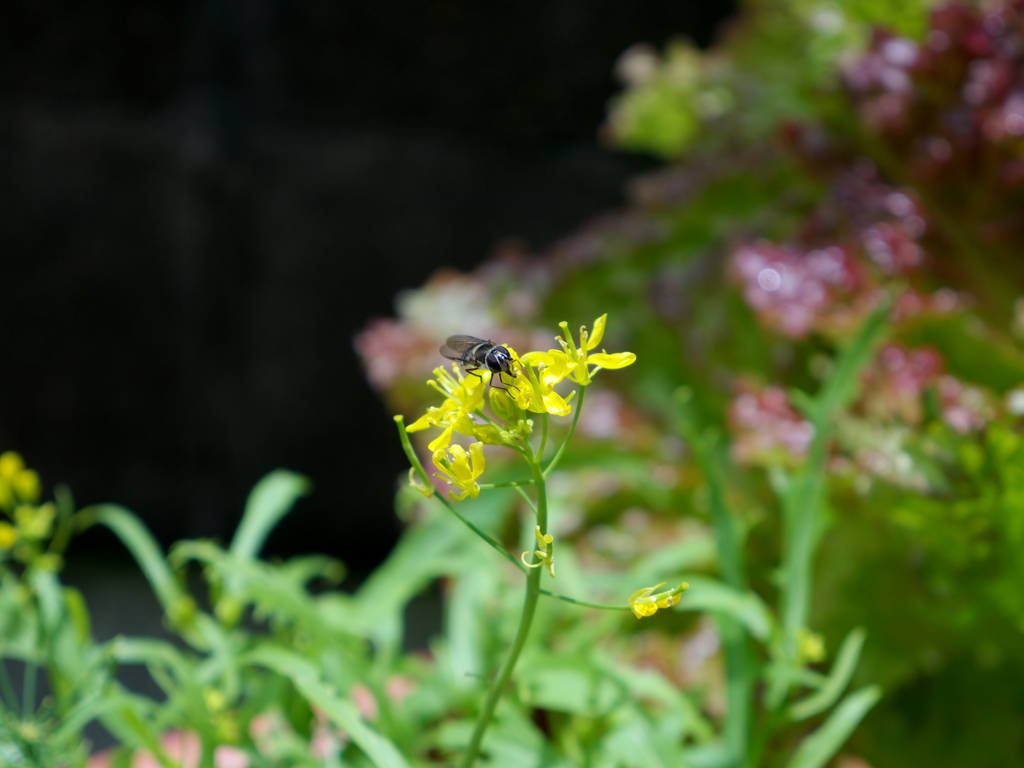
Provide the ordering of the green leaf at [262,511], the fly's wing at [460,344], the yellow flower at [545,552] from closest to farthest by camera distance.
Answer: the yellow flower at [545,552], the fly's wing at [460,344], the green leaf at [262,511]

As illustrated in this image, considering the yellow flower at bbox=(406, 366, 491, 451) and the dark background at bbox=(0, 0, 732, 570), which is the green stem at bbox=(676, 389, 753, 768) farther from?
the dark background at bbox=(0, 0, 732, 570)

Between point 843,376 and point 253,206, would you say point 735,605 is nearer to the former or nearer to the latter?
point 843,376

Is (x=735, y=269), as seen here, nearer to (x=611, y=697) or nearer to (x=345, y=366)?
(x=611, y=697)

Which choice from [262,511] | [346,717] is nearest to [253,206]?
[262,511]

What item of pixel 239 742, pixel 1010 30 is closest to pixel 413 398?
pixel 239 742

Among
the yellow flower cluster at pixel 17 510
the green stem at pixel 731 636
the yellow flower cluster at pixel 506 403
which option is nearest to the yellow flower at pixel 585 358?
the yellow flower cluster at pixel 506 403

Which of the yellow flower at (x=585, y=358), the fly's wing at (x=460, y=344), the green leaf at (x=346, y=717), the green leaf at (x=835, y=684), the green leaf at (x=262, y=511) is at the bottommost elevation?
the green leaf at (x=346, y=717)

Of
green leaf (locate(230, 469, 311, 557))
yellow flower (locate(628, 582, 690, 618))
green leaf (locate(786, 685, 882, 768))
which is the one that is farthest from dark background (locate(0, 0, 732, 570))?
yellow flower (locate(628, 582, 690, 618))

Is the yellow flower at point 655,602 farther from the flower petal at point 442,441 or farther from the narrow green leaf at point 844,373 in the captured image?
the narrow green leaf at point 844,373

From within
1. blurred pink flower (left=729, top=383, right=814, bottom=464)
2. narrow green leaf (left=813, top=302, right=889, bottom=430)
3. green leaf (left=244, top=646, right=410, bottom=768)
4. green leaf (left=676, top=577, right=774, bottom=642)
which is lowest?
green leaf (left=244, top=646, right=410, bottom=768)
